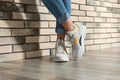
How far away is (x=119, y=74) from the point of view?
3.61 ft

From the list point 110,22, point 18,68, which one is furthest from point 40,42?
point 110,22

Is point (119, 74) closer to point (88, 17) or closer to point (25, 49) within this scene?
point (25, 49)

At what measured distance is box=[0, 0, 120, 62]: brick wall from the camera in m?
1.55

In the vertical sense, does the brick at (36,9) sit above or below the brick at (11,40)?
above

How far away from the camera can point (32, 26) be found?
1696 millimetres

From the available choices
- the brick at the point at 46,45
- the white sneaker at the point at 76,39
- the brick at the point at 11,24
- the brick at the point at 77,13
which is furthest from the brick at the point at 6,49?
the brick at the point at 77,13

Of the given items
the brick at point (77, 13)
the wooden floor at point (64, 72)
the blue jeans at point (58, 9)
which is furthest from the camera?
the brick at point (77, 13)

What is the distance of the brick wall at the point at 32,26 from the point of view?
155 cm

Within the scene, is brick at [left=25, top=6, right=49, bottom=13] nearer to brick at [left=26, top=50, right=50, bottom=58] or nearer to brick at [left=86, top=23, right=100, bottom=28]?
brick at [left=26, top=50, right=50, bottom=58]

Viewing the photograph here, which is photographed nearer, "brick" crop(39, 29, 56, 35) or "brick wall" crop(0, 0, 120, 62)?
"brick wall" crop(0, 0, 120, 62)

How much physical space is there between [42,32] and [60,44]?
25cm

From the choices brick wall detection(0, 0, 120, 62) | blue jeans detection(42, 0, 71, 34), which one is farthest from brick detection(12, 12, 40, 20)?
blue jeans detection(42, 0, 71, 34)

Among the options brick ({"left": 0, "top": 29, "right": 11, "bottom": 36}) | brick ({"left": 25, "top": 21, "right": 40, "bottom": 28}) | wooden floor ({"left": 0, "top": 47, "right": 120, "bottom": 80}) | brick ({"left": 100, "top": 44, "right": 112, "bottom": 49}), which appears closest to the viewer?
wooden floor ({"left": 0, "top": 47, "right": 120, "bottom": 80})

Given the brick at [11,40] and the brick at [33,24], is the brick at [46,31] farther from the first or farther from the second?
the brick at [11,40]
